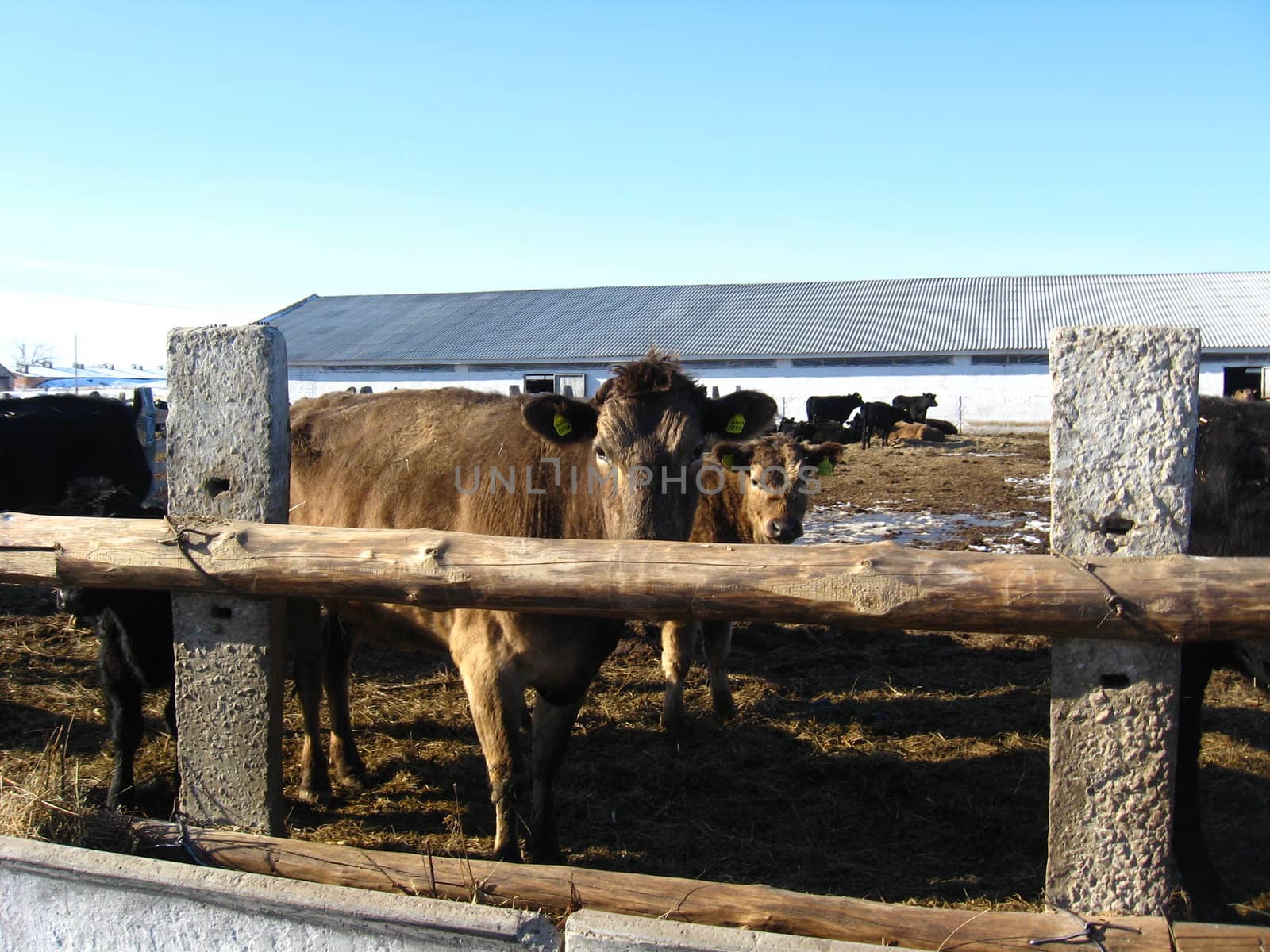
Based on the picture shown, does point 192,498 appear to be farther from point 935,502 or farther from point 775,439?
point 935,502

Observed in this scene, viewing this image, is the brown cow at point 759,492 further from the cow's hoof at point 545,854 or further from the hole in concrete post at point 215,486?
the hole in concrete post at point 215,486

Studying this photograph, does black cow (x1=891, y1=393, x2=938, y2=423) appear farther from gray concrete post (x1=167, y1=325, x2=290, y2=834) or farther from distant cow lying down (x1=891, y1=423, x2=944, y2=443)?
gray concrete post (x1=167, y1=325, x2=290, y2=834)

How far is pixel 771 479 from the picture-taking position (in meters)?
7.45

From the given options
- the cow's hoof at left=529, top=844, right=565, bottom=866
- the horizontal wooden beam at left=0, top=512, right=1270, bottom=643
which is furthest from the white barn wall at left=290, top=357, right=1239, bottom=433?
the horizontal wooden beam at left=0, top=512, right=1270, bottom=643

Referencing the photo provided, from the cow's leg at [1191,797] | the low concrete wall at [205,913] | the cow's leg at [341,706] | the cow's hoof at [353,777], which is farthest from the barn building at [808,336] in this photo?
the low concrete wall at [205,913]

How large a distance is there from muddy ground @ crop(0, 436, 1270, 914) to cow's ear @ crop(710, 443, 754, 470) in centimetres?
154

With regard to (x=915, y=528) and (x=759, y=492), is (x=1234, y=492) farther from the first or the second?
(x=915, y=528)

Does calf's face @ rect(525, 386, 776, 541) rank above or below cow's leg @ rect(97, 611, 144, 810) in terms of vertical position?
above

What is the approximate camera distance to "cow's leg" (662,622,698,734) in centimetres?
594

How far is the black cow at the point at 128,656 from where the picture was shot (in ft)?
14.4

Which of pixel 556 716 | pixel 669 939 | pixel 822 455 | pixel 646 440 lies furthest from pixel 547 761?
pixel 822 455

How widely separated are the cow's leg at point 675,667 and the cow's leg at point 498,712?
2.00 metres

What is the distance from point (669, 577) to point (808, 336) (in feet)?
128

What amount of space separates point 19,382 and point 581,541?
69457mm
